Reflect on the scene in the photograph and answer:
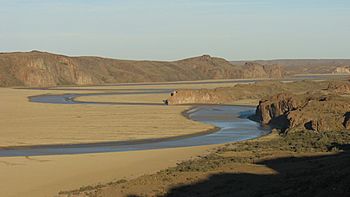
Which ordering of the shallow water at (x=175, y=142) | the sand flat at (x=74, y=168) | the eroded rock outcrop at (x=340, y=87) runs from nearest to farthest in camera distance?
1. the sand flat at (x=74, y=168)
2. the shallow water at (x=175, y=142)
3. the eroded rock outcrop at (x=340, y=87)

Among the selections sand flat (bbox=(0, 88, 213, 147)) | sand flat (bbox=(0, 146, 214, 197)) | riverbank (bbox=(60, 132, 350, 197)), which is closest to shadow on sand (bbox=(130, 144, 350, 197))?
riverbank (bbox=(60, 132, 350, 197))

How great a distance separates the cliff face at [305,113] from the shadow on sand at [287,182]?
1143cm

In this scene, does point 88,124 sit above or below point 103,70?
below

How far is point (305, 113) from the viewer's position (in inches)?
1372

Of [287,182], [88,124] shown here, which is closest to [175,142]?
[88,124]

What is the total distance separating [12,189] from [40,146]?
36.0 feet

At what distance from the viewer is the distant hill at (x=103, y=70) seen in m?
121

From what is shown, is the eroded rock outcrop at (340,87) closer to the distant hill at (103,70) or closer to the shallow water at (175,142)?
the shallow water at (175,142)

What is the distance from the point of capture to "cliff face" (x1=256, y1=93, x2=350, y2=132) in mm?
32469

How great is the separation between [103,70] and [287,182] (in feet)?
419

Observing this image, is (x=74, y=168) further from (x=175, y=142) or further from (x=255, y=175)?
(x=175, y=142)

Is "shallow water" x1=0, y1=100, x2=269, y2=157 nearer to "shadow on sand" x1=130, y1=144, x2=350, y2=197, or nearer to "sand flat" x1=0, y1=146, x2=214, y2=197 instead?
"sand flat" x1=0, y1=146, x2=214, y2=197

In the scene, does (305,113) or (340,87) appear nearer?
(305,113)

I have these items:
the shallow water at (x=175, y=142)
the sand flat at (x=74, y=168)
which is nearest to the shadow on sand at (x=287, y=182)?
the sand flat at (x=74, y=168)
